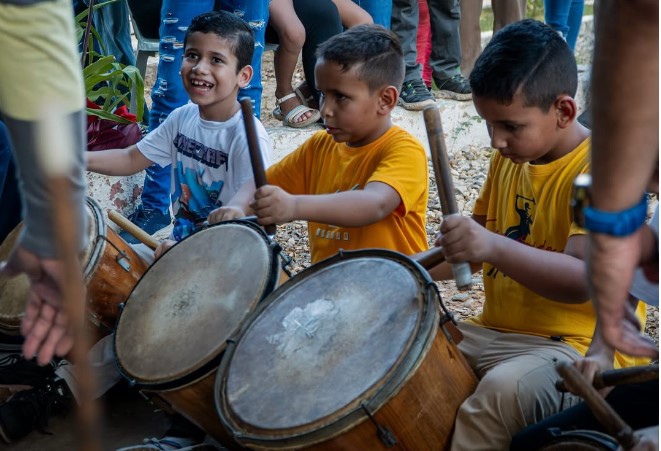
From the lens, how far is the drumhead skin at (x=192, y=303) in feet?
8.35

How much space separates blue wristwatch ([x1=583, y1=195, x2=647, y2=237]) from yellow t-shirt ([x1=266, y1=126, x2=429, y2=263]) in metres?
1.44

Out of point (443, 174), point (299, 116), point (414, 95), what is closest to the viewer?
point (443, 174)

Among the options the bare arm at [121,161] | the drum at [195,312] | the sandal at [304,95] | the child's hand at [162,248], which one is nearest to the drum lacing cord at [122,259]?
the child's hand at [162,248]

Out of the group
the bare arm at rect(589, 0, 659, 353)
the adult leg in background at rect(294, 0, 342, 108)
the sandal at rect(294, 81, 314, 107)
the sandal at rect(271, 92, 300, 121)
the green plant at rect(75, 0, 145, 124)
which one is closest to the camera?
the bare arm at rect(589, 0, 659, 353)

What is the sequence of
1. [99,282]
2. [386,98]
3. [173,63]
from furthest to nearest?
[173,63] < [386,98] < [99,282]

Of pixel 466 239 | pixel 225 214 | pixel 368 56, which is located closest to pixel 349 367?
pixel 466 239

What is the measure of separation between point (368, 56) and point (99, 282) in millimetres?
1147

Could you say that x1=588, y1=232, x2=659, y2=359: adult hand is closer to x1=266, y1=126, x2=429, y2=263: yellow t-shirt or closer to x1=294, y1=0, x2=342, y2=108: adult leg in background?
x1=266, y1=126, x2=429, y2=263: yellow t-shirt

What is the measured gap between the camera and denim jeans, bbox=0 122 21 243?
138 inches

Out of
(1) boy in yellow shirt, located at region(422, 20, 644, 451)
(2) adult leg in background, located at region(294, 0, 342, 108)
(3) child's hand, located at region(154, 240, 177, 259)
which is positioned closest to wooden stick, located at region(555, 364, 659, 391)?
(1) boy in yellow shirt, located at region(422, 20, 644, 451)

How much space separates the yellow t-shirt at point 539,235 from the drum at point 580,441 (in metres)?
0.39

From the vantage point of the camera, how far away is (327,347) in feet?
7.52

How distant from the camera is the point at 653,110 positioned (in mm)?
1391

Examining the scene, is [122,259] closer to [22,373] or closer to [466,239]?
[22,373]
